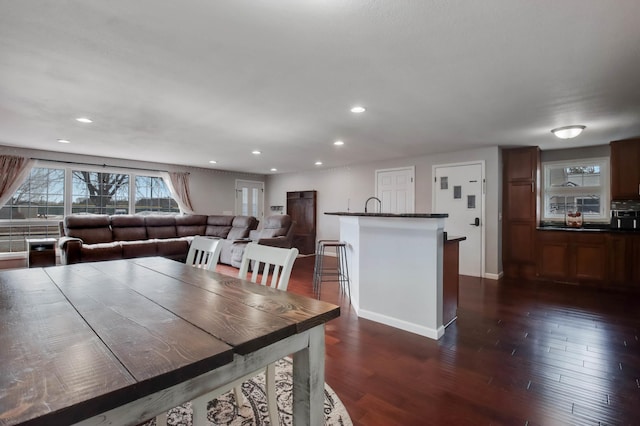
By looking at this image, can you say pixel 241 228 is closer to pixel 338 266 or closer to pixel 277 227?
pixel 277 227

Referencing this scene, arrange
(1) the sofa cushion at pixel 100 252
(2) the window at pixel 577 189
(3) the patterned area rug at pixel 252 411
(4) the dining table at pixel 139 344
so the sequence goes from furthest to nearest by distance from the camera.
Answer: (2) the window at pixel 577 189 < (1) the sofa cushion at pixel 100 252 < (3) the patterned area rug at pixel 252 411 < (4) the dining table at pixel 139 344

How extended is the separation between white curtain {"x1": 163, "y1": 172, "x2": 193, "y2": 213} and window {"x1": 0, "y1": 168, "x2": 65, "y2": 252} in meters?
1.98

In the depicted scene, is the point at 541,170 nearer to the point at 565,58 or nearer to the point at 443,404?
the point at 565,58

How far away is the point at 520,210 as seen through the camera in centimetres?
510

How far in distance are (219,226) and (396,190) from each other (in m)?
4.02

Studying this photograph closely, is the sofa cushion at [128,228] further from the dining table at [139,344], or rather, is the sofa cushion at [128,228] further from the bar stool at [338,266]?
the dining table at [139,344]

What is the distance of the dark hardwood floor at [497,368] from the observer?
174 cm

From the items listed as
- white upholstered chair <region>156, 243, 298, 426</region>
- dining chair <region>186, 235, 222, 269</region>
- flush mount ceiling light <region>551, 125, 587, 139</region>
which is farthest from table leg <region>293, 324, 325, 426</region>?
flush mount ceiling light <region>551, 125, 587, 139</region>

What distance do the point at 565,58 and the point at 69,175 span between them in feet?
25.3

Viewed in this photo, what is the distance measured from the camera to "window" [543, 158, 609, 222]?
5.07m

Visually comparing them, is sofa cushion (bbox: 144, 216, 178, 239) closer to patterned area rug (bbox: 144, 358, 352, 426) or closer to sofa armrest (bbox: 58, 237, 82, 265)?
sofa armrest (bbox: 58, 237, 82, 265)

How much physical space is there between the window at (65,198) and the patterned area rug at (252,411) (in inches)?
236

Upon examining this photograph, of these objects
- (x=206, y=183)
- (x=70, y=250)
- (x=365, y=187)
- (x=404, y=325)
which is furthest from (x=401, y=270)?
(x=206, y=183)

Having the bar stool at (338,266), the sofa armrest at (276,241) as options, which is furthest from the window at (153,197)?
the bar stool at (338,266)
